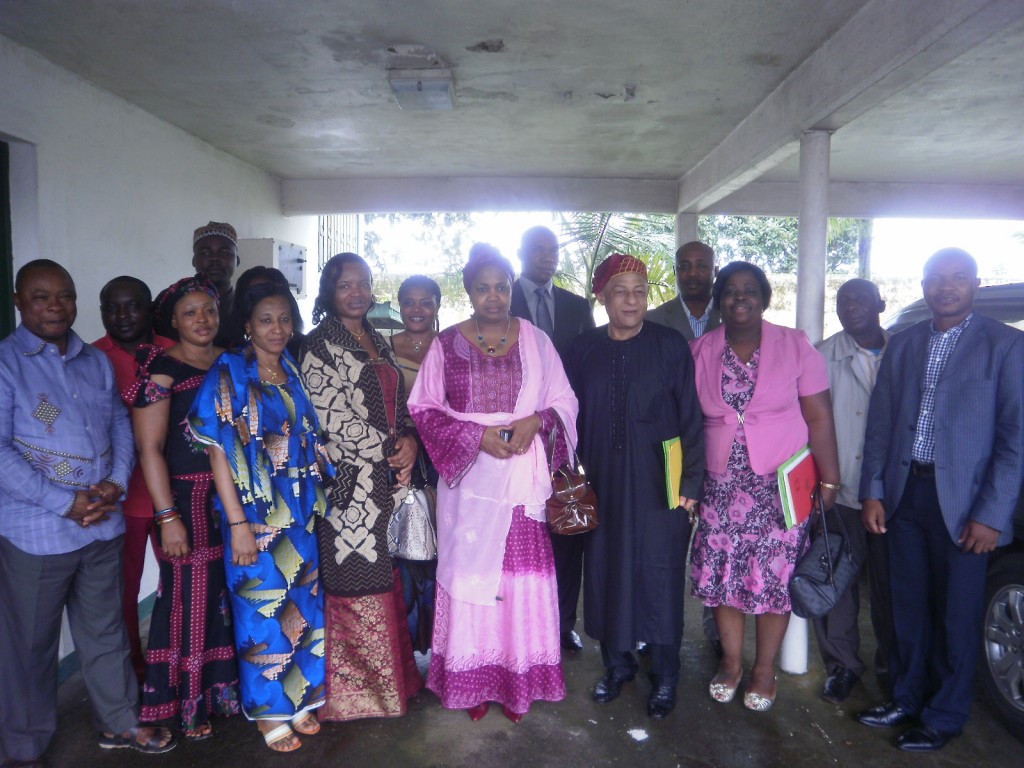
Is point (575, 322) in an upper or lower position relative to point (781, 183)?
lower

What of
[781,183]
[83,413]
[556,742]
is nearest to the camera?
[83,413]

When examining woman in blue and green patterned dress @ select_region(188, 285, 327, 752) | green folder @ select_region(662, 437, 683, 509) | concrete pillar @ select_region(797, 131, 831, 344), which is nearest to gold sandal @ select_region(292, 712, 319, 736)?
woman in blue and green patterned dress @ select_region(188, 285, 327, 752)

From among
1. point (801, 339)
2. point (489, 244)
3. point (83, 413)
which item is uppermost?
point (489, 244)

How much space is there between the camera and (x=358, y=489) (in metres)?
2.94

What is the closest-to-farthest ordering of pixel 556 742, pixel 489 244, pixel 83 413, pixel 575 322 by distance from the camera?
pixel 83 413 < pixel 556 742 < pixel 489 244 < pixel 575 322

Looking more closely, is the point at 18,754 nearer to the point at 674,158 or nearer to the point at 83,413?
the point at 83,413

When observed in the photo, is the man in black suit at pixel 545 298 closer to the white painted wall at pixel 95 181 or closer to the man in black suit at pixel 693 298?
the man in black suit at pixel 693 298

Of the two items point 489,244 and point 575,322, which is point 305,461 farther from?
point 575,322

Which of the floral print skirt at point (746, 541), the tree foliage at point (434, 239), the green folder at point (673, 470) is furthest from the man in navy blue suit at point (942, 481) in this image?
the tree foliage at point (434, 239)

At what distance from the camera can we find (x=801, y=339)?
121 inches

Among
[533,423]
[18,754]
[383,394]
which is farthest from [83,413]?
[533,423]

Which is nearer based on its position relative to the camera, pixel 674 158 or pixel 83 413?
pixel 83 413

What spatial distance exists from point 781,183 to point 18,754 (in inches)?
305

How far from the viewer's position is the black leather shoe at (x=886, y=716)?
303 cm
